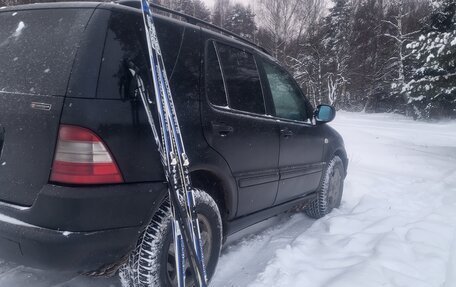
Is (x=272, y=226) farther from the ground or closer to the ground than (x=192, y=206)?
closer to the ground

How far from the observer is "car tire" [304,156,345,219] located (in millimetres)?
4379

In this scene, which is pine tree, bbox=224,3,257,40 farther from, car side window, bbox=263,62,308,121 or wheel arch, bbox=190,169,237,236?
wheel arch, bbox=190,169,237,236

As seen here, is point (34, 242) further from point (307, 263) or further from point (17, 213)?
point (307, 263)

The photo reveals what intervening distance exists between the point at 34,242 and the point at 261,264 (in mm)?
1820

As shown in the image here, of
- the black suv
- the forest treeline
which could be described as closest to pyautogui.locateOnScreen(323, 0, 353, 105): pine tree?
the forest treeline

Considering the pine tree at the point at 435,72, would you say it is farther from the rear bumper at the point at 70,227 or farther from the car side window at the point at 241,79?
the rear bumper at the point at 70,227

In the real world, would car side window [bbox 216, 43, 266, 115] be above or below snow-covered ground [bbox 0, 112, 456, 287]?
above

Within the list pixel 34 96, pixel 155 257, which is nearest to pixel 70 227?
pixel 155 257

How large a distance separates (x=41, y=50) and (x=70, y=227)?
0.98 metres

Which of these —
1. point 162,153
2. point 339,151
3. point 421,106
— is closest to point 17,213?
point 162,153

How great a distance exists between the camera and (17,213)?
6.05ft

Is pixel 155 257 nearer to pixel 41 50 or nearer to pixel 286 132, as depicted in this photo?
pixel 41 50

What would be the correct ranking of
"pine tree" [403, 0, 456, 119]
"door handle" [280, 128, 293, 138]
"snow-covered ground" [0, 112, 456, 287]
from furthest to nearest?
"pine tree" [403, 0, 456, 119] → "door handle" [280, 128, 293, 138] → "snow-covered ground" [0, 112, 456, 287]

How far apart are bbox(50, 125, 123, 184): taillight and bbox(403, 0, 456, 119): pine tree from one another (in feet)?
52.1
